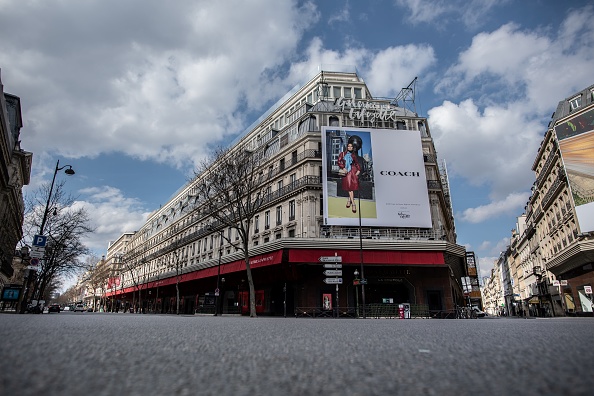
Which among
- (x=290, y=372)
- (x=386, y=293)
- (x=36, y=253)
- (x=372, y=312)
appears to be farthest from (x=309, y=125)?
(x=290, y=372)

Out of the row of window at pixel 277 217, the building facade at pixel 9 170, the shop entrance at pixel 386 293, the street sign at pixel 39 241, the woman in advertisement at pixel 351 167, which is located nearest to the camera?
the street sign at pixel 39 241

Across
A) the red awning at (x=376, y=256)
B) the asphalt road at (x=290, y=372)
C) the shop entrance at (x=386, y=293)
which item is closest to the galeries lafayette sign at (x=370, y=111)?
the red awning at (x=376, y=256)

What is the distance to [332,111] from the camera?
126ft

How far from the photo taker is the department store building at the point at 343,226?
2905 centimetres

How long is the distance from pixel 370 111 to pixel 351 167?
8578 mm

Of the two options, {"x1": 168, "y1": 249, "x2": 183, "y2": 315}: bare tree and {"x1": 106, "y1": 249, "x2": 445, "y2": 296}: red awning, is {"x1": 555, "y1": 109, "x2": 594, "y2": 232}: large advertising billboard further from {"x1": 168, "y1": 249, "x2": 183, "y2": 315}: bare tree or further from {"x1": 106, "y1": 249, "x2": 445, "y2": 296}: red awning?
{"x1": 168, "y1": 249, "x2": 183, "y2": 315}: bare tree

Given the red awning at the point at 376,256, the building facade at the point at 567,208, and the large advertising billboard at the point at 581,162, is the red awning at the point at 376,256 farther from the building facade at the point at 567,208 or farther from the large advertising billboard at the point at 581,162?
the large advertising billboard at the point at 581,162

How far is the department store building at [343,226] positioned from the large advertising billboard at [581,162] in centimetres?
1131

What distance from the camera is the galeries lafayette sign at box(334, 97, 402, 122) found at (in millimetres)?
37562

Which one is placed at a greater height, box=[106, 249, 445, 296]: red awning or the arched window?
the arched window

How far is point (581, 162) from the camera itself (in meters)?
32.9

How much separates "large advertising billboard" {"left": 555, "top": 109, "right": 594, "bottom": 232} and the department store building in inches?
445

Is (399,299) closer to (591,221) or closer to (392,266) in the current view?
(392,266)

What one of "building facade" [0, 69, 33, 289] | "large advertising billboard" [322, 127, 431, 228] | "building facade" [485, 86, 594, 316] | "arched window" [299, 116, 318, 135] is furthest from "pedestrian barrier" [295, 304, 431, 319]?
"building facade" [0, 69, 33, 289]
